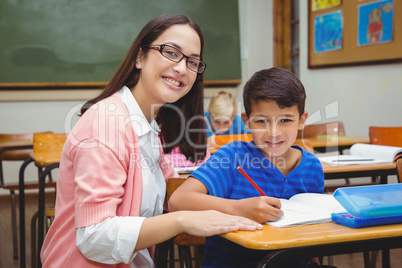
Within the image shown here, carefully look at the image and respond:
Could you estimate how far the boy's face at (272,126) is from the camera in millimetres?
1374

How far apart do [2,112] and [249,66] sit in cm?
284

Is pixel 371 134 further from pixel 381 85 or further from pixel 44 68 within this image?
pixel 44 68

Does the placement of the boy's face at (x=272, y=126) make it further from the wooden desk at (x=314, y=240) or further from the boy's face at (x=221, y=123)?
the boy's face at (x=221, y=123)

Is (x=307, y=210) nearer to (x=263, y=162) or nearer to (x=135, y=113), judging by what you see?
(x=263, y=162)

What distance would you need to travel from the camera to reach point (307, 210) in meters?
1.04

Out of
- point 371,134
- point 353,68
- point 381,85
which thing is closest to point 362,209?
point 371,134

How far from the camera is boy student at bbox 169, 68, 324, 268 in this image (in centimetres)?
129

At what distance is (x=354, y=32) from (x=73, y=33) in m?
2.82

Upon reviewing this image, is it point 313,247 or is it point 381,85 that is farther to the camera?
point 381,85

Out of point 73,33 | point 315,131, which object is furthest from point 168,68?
point 73,33

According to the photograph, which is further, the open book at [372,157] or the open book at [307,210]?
the open book at [372,157]

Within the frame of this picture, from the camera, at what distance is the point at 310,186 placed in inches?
54.4

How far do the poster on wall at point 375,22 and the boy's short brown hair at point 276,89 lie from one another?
9.25 ft

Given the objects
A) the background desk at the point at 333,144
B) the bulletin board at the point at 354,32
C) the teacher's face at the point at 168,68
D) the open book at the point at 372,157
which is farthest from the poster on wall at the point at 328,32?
the teacher's face at the point at 168,68
